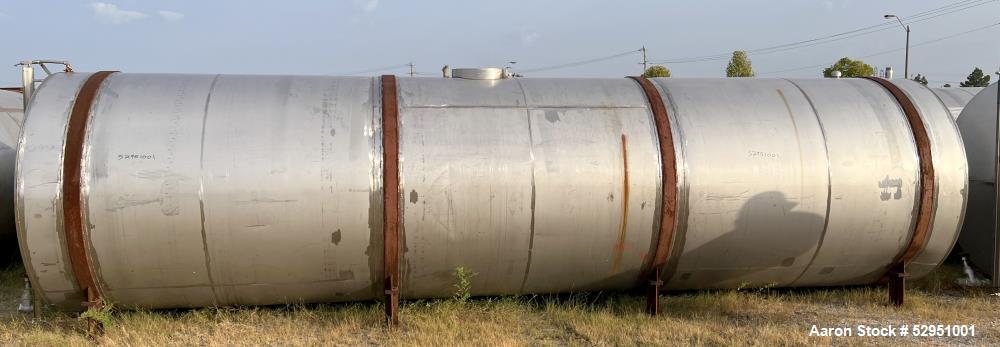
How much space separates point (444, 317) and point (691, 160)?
2979mm

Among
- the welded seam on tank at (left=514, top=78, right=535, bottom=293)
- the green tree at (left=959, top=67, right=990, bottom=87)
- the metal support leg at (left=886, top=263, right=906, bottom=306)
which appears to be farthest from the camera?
the green tree at (left=959, top=67, right=990, bottom=87)

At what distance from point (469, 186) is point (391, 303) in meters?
1.43

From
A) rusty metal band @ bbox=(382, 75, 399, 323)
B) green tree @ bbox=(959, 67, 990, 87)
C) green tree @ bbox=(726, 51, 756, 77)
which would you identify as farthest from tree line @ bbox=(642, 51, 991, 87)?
rusty metal band @ bbox=(382, 75, 399, 323)

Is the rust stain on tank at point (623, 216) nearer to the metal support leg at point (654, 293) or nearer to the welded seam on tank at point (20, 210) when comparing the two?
the metal support leg at point (654, 293)

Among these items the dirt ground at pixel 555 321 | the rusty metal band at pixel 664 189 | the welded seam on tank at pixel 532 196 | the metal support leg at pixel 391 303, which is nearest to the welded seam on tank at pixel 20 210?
the dirt ground at pixel 555 321

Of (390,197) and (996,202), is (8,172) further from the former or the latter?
(996,202)

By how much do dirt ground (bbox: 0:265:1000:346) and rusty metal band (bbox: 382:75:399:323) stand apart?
50 cm

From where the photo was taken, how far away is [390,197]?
5855 millimetres

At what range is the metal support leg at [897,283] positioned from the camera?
7.00m

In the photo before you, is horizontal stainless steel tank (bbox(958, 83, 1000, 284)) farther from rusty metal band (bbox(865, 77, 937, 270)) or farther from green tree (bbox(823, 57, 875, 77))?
green tree (bbox(823, 57, 875, 77))

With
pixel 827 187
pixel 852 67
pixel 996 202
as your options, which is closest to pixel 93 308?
pixel 827 187

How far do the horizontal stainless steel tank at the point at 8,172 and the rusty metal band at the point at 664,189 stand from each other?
678 centimetres

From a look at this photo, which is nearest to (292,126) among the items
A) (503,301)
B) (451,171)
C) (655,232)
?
(451,171)

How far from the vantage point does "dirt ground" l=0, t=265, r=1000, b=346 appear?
20.0ft
